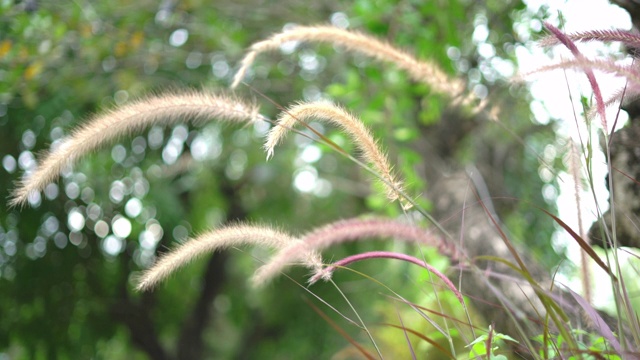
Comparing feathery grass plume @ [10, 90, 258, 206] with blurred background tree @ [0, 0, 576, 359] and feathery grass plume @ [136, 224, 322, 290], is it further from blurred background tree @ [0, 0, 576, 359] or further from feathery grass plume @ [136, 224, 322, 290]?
blurred background tree @ [0, 0, 576, 359]

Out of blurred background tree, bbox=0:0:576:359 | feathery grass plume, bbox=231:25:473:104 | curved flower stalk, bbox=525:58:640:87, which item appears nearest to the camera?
curved flower stalk, bbox=525:58:640:87

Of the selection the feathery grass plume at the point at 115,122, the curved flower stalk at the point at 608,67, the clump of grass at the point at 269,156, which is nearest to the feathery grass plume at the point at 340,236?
the clump of grass at the point at 269,156

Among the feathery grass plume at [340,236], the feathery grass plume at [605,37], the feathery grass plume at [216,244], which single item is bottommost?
the feathery grass plume at [216,244]

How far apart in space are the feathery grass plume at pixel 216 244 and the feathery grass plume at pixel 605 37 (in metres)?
0.51

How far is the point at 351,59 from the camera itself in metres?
4.43

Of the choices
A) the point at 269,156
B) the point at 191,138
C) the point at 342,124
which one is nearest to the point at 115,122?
the point at 269,156

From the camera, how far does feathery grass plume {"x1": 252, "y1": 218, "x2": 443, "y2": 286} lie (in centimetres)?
88

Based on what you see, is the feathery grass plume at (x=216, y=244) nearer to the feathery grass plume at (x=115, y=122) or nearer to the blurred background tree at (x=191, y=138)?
the feathery grass plume at (x=115, y=122)

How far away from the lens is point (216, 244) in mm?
978

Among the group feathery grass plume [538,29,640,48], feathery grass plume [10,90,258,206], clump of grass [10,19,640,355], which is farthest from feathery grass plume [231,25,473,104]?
feathery grass plume [538,29,640,48]

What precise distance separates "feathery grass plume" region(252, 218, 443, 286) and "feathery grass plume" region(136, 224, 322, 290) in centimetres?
4

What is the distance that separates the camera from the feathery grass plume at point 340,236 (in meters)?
0.88

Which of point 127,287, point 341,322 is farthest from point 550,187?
point 127,287

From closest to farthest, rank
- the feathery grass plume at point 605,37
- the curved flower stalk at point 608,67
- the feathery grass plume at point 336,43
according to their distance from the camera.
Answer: the curved flower stalk at point 608,67 → the feathery grass plume at point 605,37 → the feathery grass plume at point 336,43
